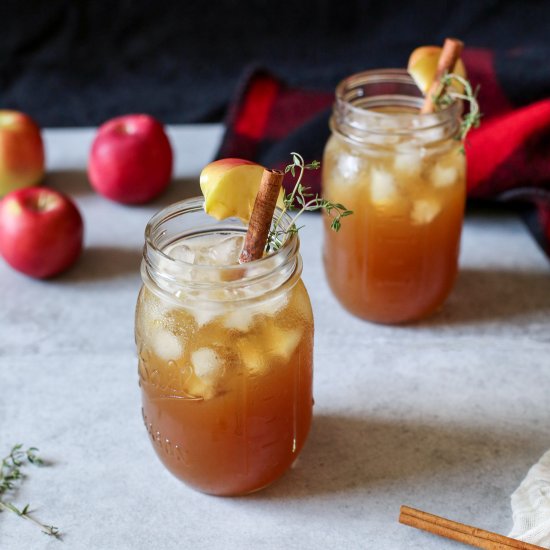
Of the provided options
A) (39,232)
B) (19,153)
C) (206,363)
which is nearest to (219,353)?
(206,363)

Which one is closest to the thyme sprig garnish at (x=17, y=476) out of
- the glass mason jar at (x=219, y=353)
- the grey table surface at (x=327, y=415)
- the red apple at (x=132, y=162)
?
the grey table surface at (x=327, y=415)

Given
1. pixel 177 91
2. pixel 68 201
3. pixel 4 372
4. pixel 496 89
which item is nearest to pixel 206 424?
pixel 4 372

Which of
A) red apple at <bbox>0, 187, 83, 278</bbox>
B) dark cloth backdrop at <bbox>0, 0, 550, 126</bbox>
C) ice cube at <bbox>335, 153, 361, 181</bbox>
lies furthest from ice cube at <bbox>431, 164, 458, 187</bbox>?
dark cloth backdrop at <bbox>0, 0, 550, 126</bbox>

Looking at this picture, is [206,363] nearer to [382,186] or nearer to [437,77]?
[382,186]

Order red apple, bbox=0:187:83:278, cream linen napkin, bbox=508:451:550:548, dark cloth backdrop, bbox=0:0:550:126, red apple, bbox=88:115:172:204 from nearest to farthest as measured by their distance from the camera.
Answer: cream linen napkin, bbox=508:451:550:548
red apple, bbox=0:187:83:278
red apple, bbox=88:115:172:204
dark cloth backdrop, bbox=0:0:550:126

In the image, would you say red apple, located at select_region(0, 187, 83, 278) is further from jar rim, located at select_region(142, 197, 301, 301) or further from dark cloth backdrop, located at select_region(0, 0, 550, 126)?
dark cloth backdrop, located at select_region(0, 0, 550, 126)

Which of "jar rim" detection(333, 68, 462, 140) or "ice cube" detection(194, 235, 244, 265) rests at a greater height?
"jar rim" detection(333, 68, 462, 140)

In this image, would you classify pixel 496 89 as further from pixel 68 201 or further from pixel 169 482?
pixel 169 482

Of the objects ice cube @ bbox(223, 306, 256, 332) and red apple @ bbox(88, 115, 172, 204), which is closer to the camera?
ice cube @ bbox(223, 306, 256, 332)
